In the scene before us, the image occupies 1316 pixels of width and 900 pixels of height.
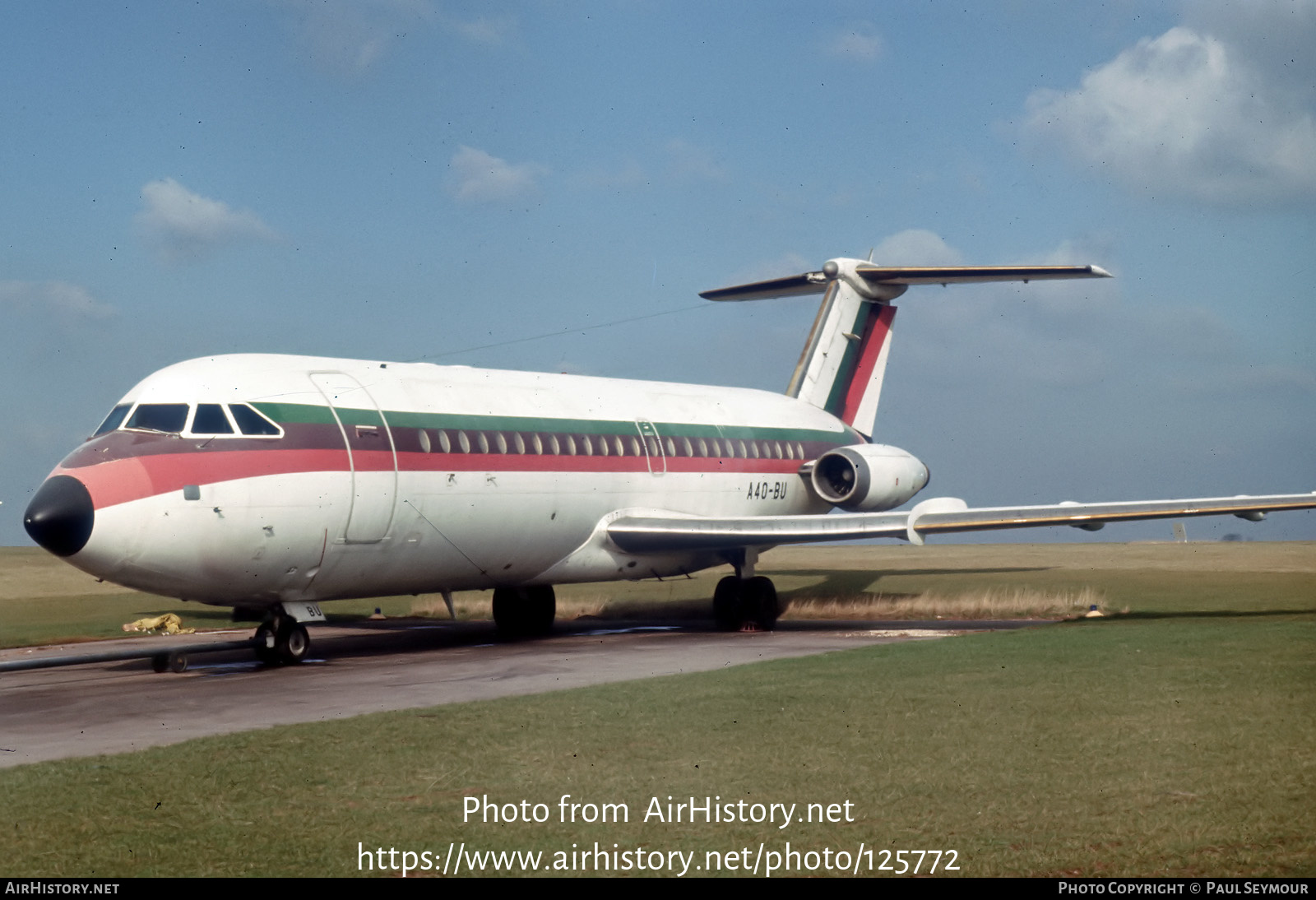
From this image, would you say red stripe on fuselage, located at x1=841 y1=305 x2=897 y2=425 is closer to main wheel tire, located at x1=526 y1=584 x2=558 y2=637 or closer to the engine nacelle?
the engine nacelle

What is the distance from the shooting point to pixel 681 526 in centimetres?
2352

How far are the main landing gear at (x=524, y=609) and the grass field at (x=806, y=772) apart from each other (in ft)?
33.7

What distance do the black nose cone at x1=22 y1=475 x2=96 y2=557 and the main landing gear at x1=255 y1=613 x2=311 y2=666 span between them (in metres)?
3.31

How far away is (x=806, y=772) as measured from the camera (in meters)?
8.58

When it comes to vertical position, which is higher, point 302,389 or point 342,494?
point 302,389

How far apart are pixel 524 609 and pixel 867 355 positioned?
1132cm

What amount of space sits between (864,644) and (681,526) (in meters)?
5.99

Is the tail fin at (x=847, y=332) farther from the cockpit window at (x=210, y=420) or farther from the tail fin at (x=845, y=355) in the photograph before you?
the cockpit window at (x=210, y=420)

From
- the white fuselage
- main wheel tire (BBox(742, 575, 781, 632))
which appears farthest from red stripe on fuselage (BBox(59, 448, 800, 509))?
main wheel tire (BBox(742, 575, 781, 632))

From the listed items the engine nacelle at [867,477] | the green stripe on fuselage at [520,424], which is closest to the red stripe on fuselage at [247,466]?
the green stripe on fuselage at [520,424]

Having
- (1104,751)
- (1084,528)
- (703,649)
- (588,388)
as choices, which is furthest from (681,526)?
(1104,751)

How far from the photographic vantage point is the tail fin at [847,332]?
30.7 meters

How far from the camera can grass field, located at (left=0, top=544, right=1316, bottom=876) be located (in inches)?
269

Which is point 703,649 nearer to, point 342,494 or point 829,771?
point 342,494
